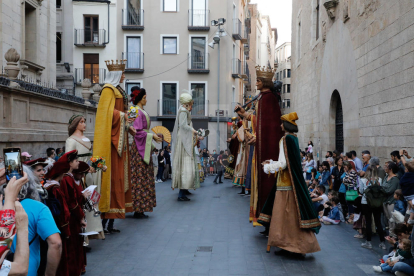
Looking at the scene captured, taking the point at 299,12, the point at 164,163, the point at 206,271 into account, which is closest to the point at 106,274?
the point at 206,271

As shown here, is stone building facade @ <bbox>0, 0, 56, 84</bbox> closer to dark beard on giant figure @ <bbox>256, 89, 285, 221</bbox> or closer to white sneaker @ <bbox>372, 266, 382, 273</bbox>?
dark beard on giant figure @ <bbox>256, 89, 285, 221</bbox>

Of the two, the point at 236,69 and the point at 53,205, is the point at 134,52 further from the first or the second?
the point at 53,205

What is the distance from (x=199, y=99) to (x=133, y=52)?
19.5 feet

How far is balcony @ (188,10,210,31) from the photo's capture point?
A: 3128 centimetres

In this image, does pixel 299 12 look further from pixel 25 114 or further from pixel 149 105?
pixel 25 114

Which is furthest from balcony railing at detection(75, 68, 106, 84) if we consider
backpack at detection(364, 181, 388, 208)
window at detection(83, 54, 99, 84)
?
backpack at detection(364, 181, 388, 208)

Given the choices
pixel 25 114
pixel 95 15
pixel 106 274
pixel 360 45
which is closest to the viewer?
pixel 106 274

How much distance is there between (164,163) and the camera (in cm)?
1859

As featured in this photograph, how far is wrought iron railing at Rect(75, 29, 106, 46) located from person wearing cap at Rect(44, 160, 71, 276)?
2740cm

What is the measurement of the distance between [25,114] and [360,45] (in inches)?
379

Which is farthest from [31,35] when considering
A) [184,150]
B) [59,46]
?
[59,46]

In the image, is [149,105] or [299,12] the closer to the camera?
[299,12]

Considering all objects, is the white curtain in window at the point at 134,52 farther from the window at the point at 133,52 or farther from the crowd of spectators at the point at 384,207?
the crowd of spectators at the point at 384,207

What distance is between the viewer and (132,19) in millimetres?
31562
